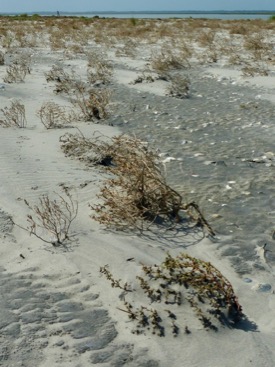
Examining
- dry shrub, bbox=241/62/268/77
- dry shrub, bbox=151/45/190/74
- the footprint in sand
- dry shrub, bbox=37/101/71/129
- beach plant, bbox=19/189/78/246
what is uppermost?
dry shrub, bbox=151/45/190/74

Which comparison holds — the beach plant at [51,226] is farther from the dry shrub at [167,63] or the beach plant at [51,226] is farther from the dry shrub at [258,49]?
the dry shrub at [258,49]

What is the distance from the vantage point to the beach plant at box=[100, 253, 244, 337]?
3.18 m

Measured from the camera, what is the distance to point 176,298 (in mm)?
3395

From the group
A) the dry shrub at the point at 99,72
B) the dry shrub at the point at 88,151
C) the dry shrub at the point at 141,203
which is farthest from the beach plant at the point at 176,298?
the dry shrub at the point at 99,72

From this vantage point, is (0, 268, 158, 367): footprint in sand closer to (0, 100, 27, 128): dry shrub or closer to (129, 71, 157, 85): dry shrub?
(0, 100, 27, 128): dry shrub

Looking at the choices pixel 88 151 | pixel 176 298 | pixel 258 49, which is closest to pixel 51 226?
pixel 176 298

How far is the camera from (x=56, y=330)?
316cm

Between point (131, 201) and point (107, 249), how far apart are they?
0.61 metres

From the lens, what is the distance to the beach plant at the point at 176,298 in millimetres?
3180

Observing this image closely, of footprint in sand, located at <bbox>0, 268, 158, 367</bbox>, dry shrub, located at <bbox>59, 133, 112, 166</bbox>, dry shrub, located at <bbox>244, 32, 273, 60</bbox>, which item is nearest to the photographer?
footprint in sand, located at <bbox>0, 268, 158, 367</bbox>

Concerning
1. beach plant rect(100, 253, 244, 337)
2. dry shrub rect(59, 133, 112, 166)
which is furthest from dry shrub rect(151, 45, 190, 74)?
beach plant rect(100, 253, 244, 337)

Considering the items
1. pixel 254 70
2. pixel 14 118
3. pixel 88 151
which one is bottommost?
pixel 88 151

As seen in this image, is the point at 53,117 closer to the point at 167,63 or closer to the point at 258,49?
the point at 167,63

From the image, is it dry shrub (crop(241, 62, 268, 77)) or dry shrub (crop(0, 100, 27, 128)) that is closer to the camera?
dry shrub (crop(0, 100, 27, 128))
